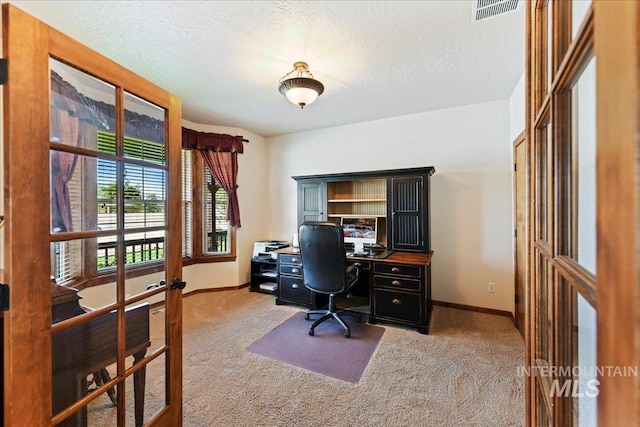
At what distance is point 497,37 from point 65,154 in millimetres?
2769

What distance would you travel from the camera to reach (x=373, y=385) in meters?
1.94

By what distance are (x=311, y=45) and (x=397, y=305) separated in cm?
262

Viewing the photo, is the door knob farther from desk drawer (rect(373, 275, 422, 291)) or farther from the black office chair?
desk drawer (rect(373, 275, 422, 291))

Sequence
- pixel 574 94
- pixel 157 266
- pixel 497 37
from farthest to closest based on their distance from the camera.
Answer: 1. pixel 497 37
2. pixel 157 266
3. pixel 574 94

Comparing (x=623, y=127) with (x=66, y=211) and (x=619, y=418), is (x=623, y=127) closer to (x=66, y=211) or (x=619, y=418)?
(x=619, y=418)

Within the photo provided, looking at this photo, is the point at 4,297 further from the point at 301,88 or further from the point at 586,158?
the point at 301,88

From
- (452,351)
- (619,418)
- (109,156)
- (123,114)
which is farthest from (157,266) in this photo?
(452,351)

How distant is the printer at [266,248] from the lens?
161 inches

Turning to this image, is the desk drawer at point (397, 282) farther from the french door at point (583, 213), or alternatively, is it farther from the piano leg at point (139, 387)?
the piano leg at point (139, 387)

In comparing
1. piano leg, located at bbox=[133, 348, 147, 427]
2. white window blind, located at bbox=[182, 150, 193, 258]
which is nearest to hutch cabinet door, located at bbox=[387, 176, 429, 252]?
piano leg, located at bbox=[133, 348, 147, 427]

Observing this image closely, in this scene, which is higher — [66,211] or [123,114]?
[123,114]

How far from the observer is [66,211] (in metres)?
1.04

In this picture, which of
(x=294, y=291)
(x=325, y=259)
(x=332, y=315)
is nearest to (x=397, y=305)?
(x=332, y=315)

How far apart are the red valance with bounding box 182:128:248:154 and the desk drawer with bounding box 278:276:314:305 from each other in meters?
2.16
